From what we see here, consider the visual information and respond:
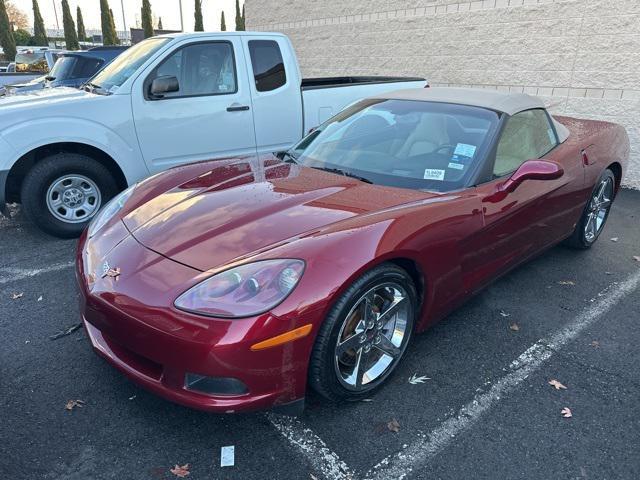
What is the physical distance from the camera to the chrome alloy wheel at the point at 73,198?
15.0 feet

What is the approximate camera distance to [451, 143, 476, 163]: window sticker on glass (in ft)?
10.3

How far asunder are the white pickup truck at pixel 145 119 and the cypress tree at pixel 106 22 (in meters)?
39.1

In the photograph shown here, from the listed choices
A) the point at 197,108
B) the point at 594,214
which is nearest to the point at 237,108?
the point at 197,108

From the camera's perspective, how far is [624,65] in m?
6.59

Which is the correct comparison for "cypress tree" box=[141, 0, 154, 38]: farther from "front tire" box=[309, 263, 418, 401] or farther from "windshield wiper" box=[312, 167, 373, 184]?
"front tire" box=[309, 263, 418, 401]

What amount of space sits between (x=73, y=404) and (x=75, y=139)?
280 centimetres

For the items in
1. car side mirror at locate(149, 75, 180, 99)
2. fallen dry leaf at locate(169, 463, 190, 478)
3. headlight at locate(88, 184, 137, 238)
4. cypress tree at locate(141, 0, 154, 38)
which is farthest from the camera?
cypress tree at locate(141, 0, 154, 38)

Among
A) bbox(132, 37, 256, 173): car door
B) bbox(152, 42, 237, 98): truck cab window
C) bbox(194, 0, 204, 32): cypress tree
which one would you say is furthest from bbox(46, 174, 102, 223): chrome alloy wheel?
bbox(194, 0, 204, 32): cypress tree

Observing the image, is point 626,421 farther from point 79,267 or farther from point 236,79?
point 236,79

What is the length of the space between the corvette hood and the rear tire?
7.67ft

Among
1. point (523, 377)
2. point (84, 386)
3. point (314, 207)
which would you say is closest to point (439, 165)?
point (314, 207)

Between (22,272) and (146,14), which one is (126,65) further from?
(146,14)

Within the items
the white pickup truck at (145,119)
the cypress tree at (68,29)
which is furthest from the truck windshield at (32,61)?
the white pickup truck at (145,119)

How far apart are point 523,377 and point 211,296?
1.87 metres
